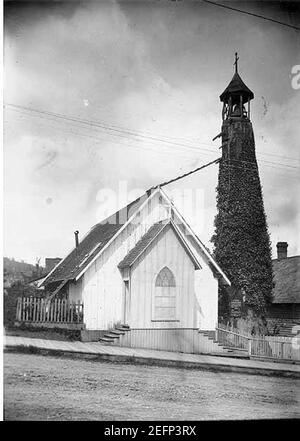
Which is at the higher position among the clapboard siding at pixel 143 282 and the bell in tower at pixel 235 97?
the bell in tower at pixel 235 97

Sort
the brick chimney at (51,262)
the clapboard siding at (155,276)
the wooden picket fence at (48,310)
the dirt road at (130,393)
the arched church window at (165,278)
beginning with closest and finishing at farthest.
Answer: the dirt road at (130,393), the wooden picket fence at (48,310), the brick chimney at (51,262), the clapboard siding at (155,276), the arched church window at (165,278)

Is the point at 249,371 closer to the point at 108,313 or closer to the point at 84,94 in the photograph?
the point at 108,313

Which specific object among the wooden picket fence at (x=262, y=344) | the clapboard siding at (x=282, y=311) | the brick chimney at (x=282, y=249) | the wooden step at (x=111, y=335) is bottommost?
the wooden picket fence at (x=262, y=344)

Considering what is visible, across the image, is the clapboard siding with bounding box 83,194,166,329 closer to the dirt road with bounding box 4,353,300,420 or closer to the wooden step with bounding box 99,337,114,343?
the wooden step with bounding box 99,337,114,343

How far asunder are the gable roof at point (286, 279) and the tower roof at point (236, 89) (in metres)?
2.91

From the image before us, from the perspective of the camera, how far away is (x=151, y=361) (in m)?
7.35

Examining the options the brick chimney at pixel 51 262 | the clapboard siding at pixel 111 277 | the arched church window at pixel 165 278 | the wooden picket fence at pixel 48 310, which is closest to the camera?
the wooden picket fence at pixel 48 310

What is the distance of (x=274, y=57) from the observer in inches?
303

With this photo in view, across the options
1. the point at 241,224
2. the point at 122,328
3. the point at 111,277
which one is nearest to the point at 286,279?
the point at 241,224

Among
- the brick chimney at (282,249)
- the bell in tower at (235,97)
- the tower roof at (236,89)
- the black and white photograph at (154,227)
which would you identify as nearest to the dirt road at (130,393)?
the black and white photograph at (154,227)

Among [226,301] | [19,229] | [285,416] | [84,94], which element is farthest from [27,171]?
[285,416]

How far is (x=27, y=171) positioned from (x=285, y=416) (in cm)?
521

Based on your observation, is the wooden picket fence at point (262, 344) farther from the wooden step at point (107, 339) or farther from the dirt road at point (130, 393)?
the wooden step at point (107, 339)

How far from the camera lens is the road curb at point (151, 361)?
710 cm
